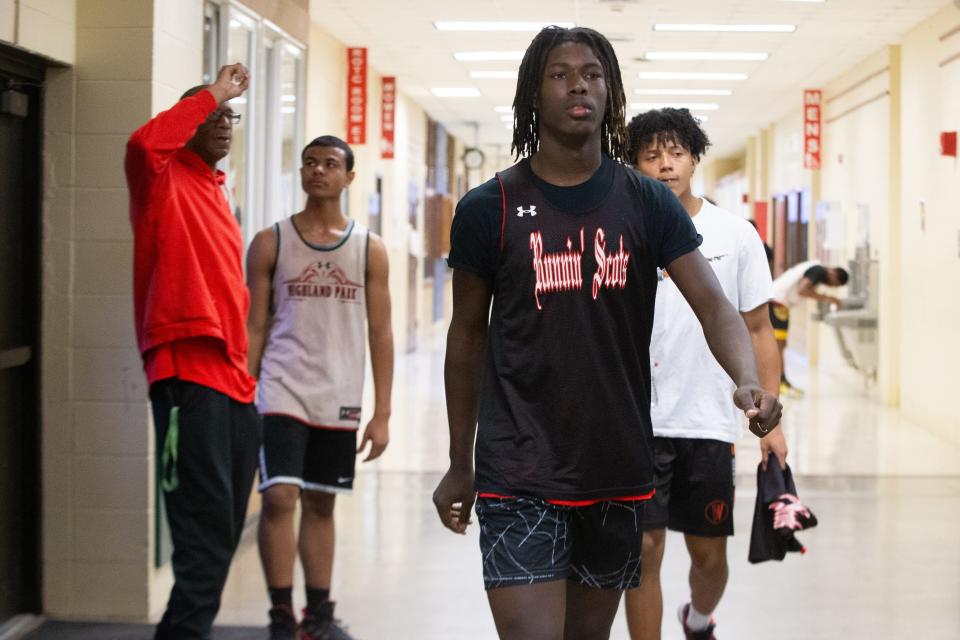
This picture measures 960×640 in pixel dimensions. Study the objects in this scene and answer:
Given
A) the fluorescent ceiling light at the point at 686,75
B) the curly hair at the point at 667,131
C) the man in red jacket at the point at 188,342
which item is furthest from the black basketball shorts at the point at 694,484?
the fluorescent ceiling light at the point at 686,75

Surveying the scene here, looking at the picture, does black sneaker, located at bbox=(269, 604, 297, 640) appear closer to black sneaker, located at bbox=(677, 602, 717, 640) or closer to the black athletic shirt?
black sneaker, located at bbox=(677, 602, 717, 640)

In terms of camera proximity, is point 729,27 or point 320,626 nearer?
point 320,626

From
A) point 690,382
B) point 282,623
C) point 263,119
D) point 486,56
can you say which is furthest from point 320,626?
point 486,56

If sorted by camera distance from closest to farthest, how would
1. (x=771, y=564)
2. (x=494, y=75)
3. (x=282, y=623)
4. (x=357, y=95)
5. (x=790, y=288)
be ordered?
(x=282, y=623) → (x=771, y=564) → (x=790, y=288) → (x=357, y=95) → (x=494, y=75)

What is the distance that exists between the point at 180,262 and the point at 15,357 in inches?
43.6

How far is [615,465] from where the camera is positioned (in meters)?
2.32

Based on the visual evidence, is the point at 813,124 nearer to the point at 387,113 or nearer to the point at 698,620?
the point at 387,113

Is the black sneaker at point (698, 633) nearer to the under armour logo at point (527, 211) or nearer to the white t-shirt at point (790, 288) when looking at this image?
the under armour logo at point (527, 211)

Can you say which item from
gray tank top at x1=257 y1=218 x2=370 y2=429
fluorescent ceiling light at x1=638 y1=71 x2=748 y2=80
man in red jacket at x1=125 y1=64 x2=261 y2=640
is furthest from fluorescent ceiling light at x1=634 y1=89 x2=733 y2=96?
man in red jacket at x1=125 y1=64 x2=261 y2=640

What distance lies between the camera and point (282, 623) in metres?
3.93

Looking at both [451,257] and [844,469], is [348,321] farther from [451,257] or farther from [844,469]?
[844,469]

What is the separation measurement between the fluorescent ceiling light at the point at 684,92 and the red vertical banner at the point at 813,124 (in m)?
0.90

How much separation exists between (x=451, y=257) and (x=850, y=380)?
11255 mm

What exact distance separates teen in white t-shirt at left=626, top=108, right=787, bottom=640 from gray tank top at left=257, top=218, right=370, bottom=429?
1.01 m
